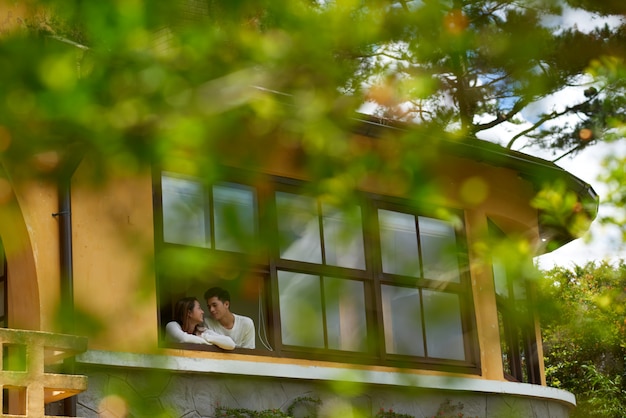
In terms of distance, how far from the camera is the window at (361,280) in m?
8.87

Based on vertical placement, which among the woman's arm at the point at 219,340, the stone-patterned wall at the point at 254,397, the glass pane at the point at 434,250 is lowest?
the stone-patterned wall at the point at 254,397

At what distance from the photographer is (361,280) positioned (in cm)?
1004

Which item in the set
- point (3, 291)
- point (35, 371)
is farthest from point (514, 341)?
point (35, 371)

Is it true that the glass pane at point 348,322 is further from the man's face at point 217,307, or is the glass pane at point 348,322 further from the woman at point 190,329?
the woman at point 190,329

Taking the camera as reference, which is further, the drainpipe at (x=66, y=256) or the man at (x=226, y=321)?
the man at (x=226, y=321)

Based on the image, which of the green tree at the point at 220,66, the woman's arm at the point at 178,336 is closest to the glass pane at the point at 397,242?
the woman's arm at the point at 178,336

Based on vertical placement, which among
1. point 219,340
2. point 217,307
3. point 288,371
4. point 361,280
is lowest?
point 288,371

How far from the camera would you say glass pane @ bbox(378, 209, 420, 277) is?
1040 cm

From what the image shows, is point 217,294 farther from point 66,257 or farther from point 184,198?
point 66,257

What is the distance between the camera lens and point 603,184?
364 centimetres

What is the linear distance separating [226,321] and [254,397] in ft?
2.74

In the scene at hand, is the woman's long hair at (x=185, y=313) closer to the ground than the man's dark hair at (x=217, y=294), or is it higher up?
closer to the ground

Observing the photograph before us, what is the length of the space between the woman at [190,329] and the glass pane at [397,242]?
7.20 ft

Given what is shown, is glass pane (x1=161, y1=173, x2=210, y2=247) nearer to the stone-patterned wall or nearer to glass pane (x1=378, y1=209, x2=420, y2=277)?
the stone-patterned wall
